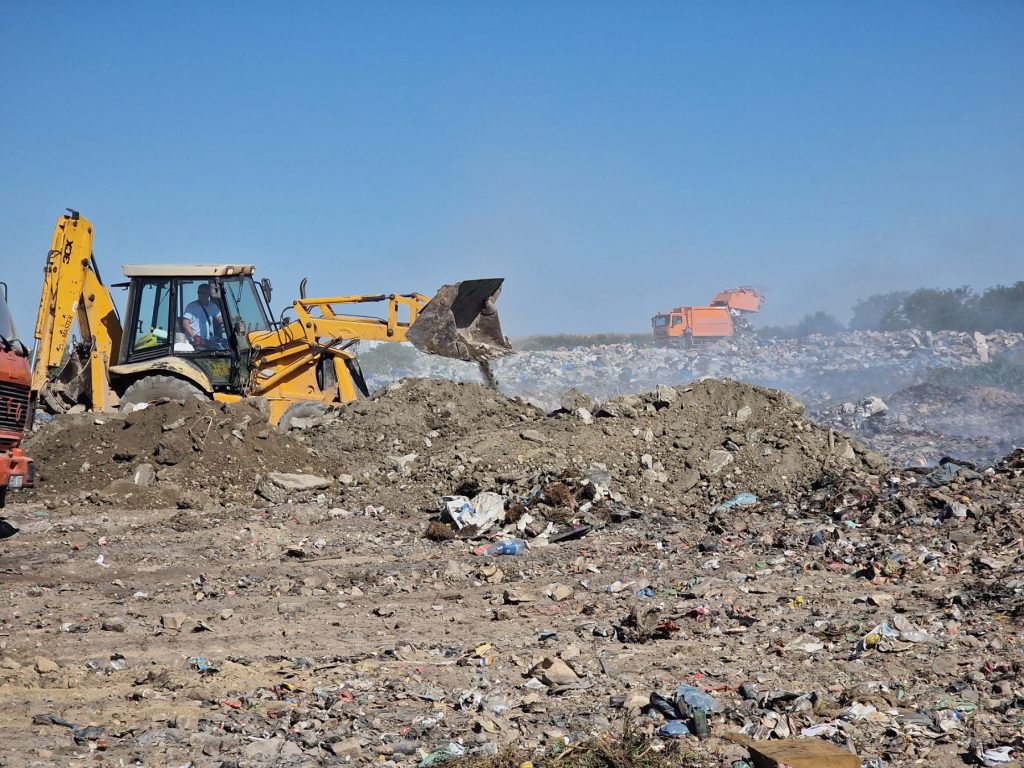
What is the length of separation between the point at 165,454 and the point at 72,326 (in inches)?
104

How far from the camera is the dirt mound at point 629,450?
1015 centimetres

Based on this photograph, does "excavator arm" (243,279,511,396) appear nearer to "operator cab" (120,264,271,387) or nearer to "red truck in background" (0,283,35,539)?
"operator cab" (120,264,271,387)

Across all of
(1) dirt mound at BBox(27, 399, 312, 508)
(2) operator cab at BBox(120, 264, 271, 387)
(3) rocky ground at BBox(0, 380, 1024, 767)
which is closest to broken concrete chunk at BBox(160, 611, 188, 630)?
(3) rocky ground at BBox(0, 380, 1024, 767)

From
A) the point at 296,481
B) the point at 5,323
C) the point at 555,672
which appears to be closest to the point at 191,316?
the point at 296,481

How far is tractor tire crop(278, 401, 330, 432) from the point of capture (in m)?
13.0

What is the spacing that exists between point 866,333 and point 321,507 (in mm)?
23198

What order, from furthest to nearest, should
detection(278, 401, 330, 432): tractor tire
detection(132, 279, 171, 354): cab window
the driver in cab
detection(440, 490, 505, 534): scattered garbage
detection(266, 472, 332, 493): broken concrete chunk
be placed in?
detection(278, 401, 330, 432): tractor tire < the driver in cab < detection(132, 279, 171, 354): cab window < detection(266, 472, 332, 493): broken concrete chunk < detection(440, 490, 505, 534): scattered garbage

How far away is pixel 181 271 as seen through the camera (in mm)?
12383

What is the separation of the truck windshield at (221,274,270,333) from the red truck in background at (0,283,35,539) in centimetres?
439

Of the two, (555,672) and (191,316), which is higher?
(191,316)

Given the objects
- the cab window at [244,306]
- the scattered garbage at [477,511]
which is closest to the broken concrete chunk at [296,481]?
the scattered garbage at [477,511]

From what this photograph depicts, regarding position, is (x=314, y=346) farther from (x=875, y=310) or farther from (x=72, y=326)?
(x=875, y=310)

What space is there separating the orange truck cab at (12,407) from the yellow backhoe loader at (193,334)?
3538 millimetres

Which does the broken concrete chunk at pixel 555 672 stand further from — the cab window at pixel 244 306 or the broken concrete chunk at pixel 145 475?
the cab window at pixel 244 306
